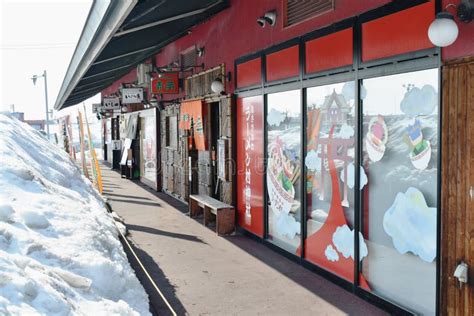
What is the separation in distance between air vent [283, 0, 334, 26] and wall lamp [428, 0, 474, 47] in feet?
6.79

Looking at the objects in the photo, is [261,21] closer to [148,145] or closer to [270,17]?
[270,17]

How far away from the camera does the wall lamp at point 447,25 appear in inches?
155

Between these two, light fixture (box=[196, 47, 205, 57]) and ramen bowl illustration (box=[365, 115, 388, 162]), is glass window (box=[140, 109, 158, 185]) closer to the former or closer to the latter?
light fixture (box=[196, 47, 205, 57])

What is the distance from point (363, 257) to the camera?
17.8 ft

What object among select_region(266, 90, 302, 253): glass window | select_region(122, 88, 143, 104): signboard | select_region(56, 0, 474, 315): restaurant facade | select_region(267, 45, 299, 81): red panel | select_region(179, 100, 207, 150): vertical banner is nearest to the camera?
select_region(56, 0, 474, 315): restaurant facade

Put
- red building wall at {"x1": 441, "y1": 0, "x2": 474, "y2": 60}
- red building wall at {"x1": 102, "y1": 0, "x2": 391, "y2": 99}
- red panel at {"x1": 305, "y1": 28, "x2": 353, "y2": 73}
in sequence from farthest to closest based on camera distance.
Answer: red building wall at {"x1": 102, "y1": 0, "x2": 391, "y2": 99}, red panel at {"x1": 305, "y1": 28, "x2": 353, "y2": 73}, red building wall at {"x1": 441, "y1": 0, "x2": 474, "y2": 60}

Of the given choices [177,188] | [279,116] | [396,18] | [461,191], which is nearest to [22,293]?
[461,191]

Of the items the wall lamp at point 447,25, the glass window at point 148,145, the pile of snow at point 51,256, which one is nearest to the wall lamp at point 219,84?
the pile of snow at point 51,256

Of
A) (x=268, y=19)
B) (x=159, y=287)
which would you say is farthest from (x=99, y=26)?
(x=159, y=287)

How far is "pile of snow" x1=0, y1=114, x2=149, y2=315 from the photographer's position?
230cm

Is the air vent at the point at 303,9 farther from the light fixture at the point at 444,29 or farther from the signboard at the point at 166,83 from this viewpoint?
the signboard at the point at 166,83

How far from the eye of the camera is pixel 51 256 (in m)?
2.85

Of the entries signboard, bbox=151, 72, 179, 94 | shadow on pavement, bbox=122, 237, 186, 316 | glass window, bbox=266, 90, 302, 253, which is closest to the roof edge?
signboard, bbox=151, 72, 179, 94

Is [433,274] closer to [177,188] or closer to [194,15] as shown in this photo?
[194,15]
